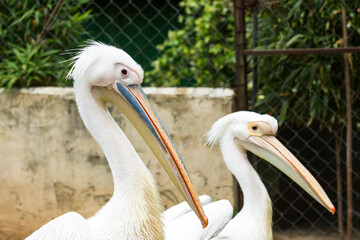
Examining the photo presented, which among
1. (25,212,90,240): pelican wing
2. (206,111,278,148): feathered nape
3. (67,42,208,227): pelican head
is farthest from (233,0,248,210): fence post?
(25,212,90,240): pelican wing

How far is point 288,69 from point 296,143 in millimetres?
730

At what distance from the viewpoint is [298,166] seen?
3.05m

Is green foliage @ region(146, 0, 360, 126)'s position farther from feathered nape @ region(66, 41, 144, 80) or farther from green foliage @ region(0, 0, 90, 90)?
feathered nape @ region(66, 41, 144, 80)

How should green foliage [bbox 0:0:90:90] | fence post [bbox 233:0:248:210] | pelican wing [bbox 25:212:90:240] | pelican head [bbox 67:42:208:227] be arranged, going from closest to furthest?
pelican wing [bbox 25:212:90:240]
pelican head [bbox 67:42:208:227]
fence post [bbox 233:0:248:210]
green foliage [bbox 0:0:90:90]

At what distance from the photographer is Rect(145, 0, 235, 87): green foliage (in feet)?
14.3

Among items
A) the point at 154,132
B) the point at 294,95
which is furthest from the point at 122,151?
the point at 294,95

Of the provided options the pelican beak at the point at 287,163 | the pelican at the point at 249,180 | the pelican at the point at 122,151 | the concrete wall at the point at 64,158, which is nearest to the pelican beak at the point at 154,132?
the pelican at the point at 122,151

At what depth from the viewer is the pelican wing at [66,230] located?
2268mm

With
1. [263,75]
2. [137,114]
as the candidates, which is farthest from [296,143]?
[137,114]

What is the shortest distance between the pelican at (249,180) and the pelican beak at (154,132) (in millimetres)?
560

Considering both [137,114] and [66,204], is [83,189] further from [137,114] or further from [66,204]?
[137,114]

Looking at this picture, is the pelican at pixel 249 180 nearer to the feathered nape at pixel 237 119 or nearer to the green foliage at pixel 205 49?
the feathered nape at pixel 237 119

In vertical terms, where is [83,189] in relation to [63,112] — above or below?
below

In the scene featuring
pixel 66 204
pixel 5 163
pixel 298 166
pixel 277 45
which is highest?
pixel 277 45
